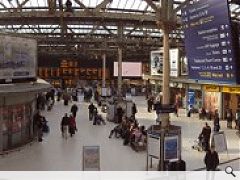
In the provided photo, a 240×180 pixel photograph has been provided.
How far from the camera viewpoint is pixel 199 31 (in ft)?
45.4

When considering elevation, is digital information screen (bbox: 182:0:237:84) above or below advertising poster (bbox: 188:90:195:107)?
above

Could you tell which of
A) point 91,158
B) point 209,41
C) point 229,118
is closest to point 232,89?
point 229,118

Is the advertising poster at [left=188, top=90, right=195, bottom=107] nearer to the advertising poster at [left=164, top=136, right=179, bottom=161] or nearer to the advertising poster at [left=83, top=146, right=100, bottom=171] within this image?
the advertising poster at [left=164, top=136, right=179, bottom=161]

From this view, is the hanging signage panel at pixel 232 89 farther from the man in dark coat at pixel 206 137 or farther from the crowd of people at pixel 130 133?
the man in dark coat at pixel 206 137

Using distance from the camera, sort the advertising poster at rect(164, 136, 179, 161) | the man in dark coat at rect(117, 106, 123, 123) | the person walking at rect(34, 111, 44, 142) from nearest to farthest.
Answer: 1. the advertising poster at rect(164, 136, 179, 161)
2. the person walking at rect(34, 111, 44, 142)
3. the man in dark coat at rect(117, 106, 123, 123)

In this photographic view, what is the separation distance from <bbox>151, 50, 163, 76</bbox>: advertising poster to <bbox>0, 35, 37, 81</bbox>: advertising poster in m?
19.2

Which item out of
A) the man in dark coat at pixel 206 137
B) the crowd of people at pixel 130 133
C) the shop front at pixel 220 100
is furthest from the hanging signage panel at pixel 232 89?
the man in dark coat at pixel 206 137

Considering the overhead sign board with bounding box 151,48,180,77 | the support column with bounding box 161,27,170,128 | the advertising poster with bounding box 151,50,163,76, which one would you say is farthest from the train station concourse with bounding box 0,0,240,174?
the advertising poster with bounding box 151,50,163,76

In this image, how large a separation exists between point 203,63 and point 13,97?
8.77 metres

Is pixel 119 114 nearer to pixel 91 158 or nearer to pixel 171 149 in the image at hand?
pixel 171 149

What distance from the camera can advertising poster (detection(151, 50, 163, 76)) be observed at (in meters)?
39.0

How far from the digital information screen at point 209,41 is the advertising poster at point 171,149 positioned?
228 centimetres

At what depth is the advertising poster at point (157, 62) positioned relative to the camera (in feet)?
128

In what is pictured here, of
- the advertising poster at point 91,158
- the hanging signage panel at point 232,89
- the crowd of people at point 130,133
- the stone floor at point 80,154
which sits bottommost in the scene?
the stone floor at point 80,154
